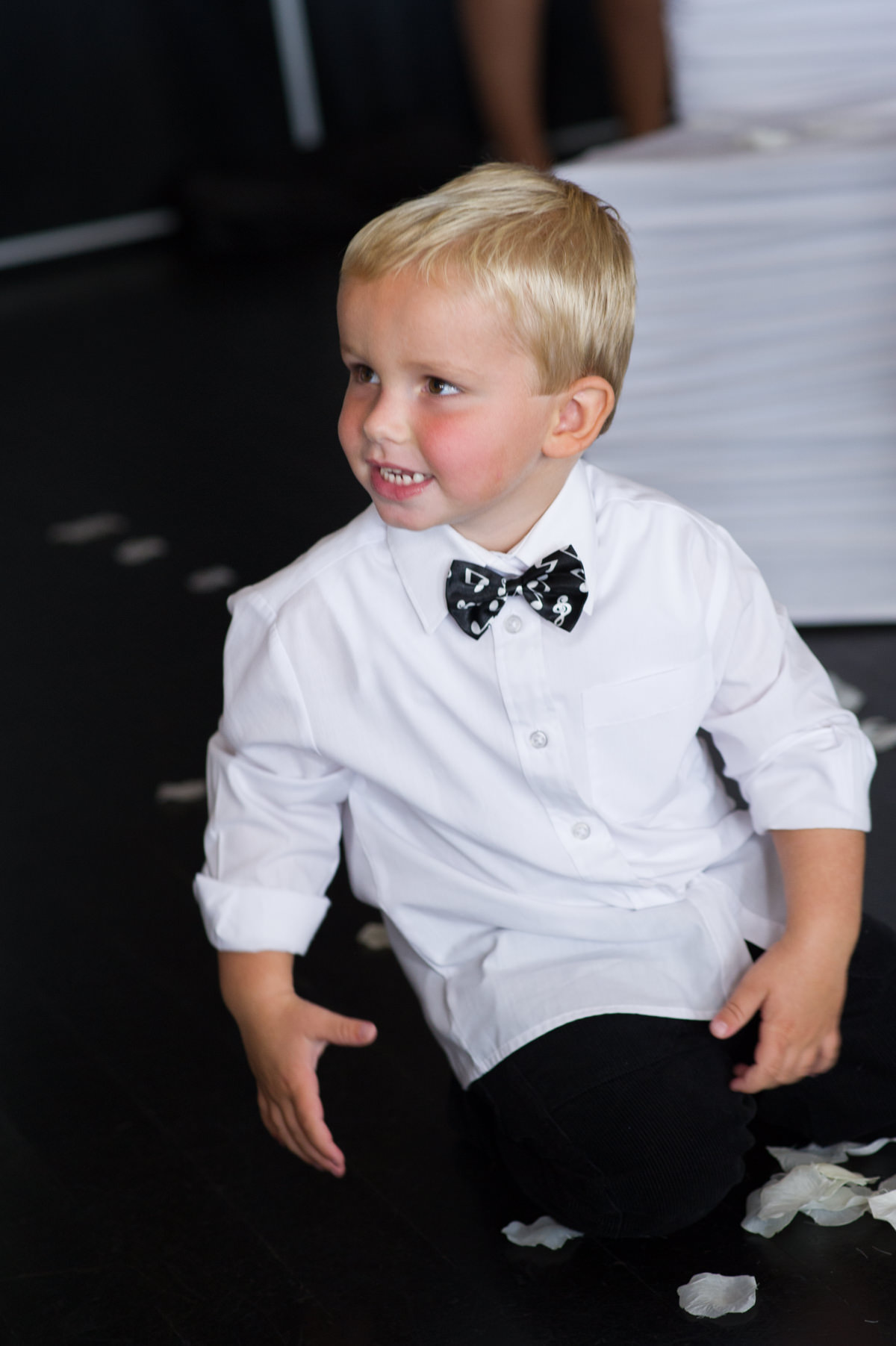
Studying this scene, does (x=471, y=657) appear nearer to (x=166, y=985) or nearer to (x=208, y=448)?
(x=166, y=985)

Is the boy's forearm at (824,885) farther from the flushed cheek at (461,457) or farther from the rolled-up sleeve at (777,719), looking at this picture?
the flushed cheek at (461,457)

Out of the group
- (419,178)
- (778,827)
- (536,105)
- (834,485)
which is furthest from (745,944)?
(419,178)

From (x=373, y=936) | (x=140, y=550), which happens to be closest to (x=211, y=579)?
(x=140, y=550)

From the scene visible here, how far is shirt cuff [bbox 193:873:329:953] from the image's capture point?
3.73 ft

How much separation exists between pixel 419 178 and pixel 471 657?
470 centimetres

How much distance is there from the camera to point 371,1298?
3.82 feet

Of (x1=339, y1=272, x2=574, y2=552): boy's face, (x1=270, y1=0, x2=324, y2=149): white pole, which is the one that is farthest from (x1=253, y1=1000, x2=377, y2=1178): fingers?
(x1=270, y1=0, x2=324, y2=149): white pole

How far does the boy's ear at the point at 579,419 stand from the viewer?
1095 millimetres

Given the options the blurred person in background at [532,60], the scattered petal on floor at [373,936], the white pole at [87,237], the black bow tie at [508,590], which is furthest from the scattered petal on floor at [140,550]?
the white pole at [87,237]

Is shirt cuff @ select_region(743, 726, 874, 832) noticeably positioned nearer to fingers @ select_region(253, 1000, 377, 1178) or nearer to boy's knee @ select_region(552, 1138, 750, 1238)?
boy's knee @ select_region(552, 1138, 750, 1238)

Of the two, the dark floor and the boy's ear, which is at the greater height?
the boy's ear

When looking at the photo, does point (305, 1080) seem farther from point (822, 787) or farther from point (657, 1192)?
point (822, 787)

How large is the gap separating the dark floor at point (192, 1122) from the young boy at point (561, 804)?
8 cm

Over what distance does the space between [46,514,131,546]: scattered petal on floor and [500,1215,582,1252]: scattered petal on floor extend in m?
2.02
